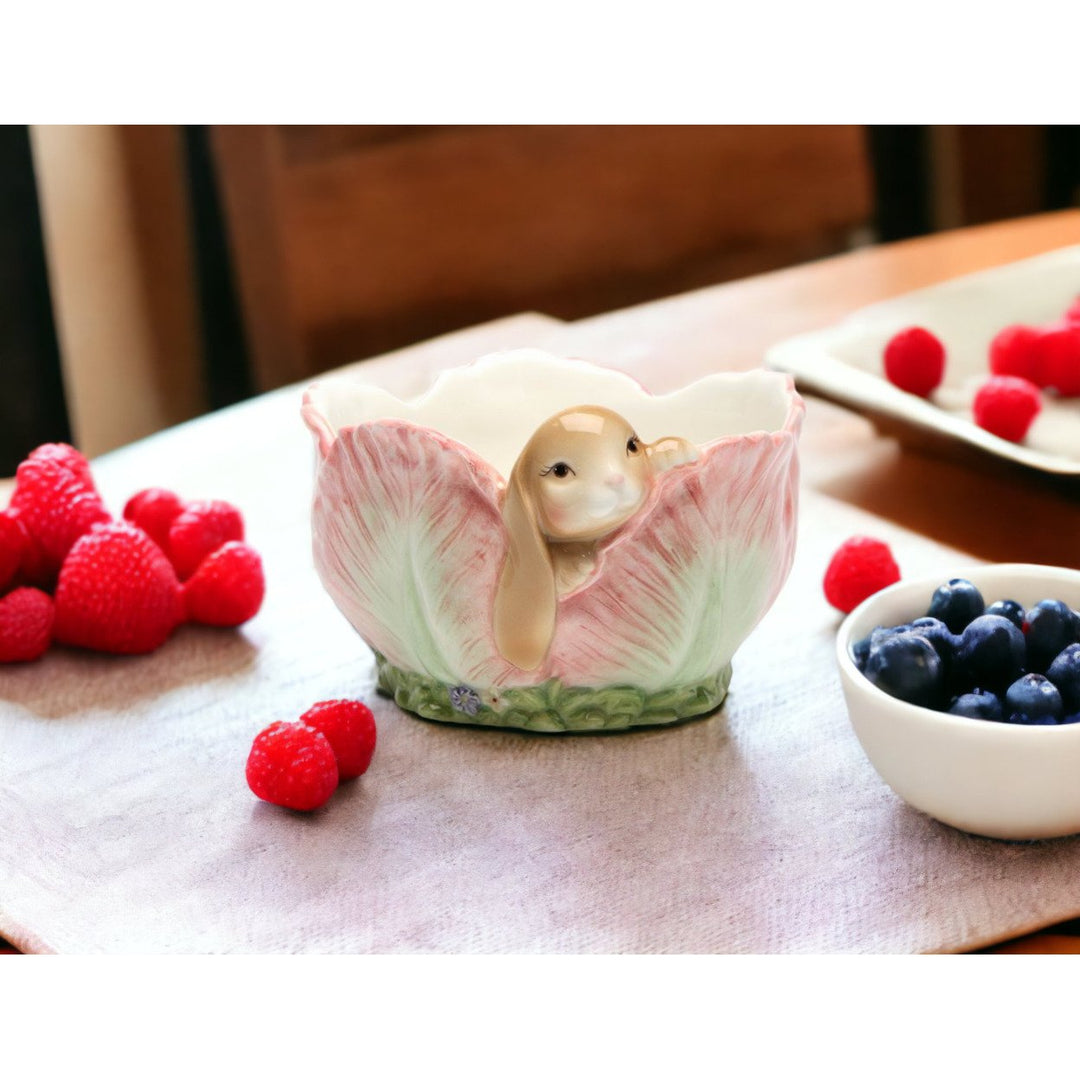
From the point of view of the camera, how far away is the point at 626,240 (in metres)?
2.27

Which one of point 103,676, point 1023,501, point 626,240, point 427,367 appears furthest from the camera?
point 626,240

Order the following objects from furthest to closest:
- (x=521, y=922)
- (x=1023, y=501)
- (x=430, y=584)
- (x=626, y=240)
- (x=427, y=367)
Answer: (x=626, y=240), (x=427, y=367), (x=1023, y=501), (x=430, y=584), (x=521, y=922)

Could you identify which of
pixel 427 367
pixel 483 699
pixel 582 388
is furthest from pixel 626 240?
pixel 483 699

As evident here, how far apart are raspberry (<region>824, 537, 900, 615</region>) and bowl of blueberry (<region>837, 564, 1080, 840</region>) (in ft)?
0.53

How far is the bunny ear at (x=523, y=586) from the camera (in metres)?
0.72

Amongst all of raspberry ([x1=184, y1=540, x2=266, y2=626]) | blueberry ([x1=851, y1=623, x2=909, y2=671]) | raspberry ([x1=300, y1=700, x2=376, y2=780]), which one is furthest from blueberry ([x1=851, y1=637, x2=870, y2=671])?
raspberry ([x1=184, y1=540, x2=266, y2=626])

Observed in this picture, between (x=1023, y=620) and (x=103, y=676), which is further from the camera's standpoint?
(x=103, y=676)

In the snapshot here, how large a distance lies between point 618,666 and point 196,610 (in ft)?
0.95

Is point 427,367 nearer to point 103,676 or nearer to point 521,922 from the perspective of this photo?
point 103,676

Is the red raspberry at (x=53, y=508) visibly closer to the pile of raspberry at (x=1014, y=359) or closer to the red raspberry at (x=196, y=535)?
the red raspberry at (x=196, y=535)

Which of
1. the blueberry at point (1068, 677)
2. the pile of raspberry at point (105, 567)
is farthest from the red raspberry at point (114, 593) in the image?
the blueberry at point (1068, 677)

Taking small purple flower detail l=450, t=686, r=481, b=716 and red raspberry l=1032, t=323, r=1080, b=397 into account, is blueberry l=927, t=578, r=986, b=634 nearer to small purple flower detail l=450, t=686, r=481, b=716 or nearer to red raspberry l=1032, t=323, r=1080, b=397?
small purple flower detail l=450, t=686, r=481, b=716

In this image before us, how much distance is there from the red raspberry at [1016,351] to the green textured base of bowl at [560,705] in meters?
0.49

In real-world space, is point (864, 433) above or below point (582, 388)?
below
